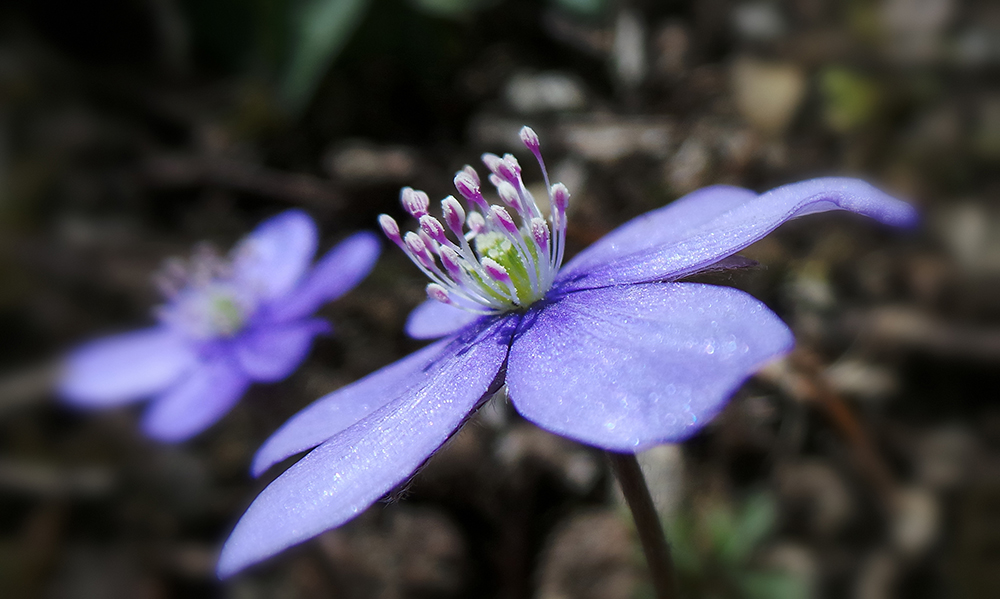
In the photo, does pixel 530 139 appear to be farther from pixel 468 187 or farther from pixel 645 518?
pixel 645 518

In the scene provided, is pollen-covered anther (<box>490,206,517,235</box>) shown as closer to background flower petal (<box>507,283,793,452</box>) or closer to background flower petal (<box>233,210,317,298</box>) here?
background flower petal (<box>507,283,793,452</box>)

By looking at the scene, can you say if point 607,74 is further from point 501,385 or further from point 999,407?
point 501,385

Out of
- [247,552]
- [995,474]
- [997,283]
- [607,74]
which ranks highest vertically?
[247,552]

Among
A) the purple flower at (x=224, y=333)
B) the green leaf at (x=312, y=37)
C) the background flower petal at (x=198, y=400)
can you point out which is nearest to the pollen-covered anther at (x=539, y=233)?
the purple flower at (x=224, y=333)

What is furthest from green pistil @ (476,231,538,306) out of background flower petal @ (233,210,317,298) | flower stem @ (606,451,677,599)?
background flower petal @ (233,210,317,298)

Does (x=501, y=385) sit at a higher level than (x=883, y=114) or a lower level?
higher

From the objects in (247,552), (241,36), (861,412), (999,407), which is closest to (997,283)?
(999,407)
